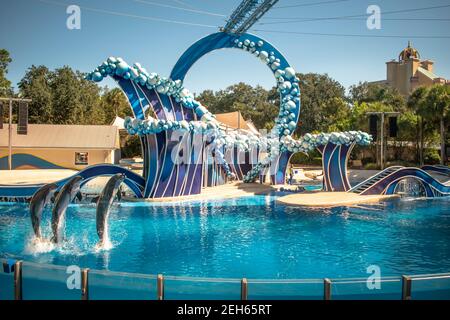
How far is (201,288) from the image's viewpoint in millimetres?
6133

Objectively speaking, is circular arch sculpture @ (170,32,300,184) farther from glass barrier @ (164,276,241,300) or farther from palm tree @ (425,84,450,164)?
glass barrier @ (164,276,241,300)

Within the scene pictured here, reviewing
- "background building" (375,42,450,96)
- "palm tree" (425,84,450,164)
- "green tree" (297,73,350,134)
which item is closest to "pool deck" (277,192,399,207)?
"palm tree" (425,84,450,164)

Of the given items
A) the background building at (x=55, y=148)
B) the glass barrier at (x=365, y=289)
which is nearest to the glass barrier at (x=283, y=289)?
the glass barrier at (x=365, y=289)

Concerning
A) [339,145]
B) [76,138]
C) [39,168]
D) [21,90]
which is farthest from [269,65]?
[21,90]

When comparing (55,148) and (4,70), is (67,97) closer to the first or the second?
(4,70)

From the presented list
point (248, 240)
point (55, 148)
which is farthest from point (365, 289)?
point (55, 148)

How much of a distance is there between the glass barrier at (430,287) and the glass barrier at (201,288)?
93.4 inches

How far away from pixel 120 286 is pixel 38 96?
40.8 m

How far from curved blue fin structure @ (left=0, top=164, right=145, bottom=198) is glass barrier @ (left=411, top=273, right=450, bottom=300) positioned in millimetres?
13731

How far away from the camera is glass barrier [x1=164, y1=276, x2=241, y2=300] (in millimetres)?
6055

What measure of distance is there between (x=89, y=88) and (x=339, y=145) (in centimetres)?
3565

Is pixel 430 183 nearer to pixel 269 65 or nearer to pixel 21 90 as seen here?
pixel 269 65
